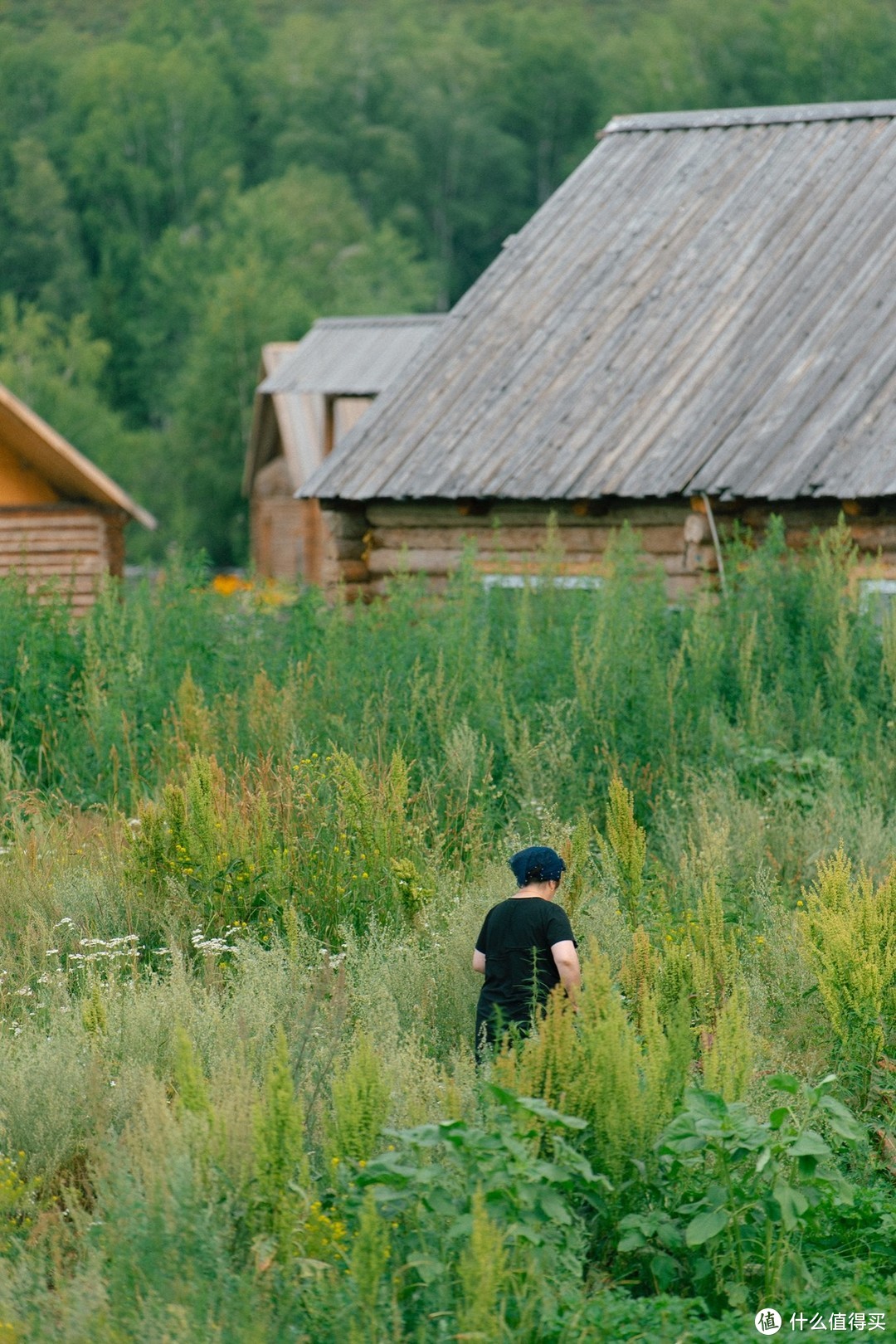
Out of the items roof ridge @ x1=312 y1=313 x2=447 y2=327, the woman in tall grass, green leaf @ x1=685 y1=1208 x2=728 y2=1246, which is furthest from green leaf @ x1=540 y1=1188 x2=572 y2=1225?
roof ridge @ x1=312 y1=313 x2=447 y2=327

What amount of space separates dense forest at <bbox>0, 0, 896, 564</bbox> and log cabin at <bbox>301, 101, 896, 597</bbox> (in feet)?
118

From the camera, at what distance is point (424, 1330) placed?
3785 millimetres

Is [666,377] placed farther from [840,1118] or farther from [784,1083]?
[784,1083]

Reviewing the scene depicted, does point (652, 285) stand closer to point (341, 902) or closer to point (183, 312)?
point (341, 902)

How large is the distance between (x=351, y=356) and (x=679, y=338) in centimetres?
2323

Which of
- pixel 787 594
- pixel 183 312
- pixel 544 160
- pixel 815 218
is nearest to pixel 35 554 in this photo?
pixel 815 218

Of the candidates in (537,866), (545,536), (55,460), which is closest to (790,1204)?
(537,866)

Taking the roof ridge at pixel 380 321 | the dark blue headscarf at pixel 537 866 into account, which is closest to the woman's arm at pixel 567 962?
the dark blue headscarf at pixel 537 866

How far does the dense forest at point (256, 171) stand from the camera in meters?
53.2

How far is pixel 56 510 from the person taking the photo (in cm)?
1977

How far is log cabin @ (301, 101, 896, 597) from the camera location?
39.8 ft

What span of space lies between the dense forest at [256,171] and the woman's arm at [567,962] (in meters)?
45.3

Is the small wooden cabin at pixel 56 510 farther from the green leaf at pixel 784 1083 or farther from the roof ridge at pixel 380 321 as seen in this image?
the roof ridge at pixel 380 321

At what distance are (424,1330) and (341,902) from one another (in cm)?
329
